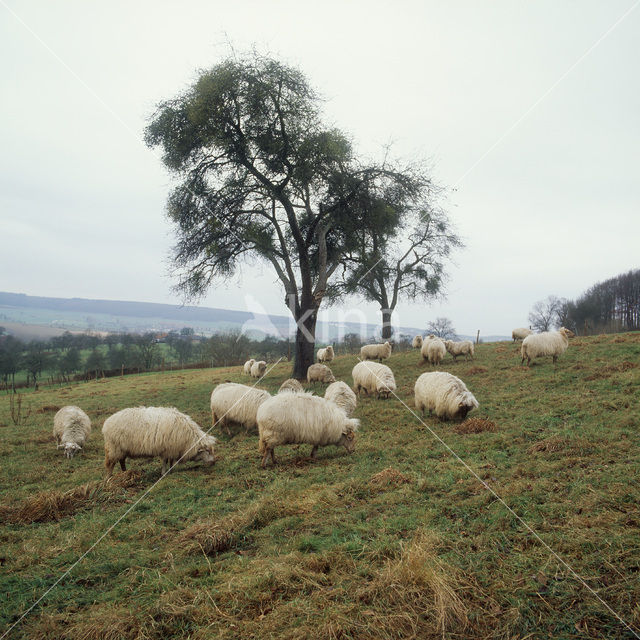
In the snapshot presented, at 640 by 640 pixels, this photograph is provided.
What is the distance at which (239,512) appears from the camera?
576 cm

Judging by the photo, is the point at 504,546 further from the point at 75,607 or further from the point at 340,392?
the point at 340,392

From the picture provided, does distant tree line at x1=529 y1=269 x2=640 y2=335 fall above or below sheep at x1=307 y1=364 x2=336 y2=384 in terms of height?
above

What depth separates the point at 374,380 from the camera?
14.7 m

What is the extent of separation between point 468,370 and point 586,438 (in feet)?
32.9

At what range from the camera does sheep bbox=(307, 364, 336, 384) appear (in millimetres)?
18275

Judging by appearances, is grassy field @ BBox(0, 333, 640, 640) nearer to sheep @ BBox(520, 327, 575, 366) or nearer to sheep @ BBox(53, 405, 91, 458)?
sheep @ BBox(53, 405, 91, 458)

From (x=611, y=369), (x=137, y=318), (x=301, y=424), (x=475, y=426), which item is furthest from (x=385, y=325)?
(x=137, y=318)

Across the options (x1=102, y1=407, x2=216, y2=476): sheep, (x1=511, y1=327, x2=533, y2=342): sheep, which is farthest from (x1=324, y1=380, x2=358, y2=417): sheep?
(x1=511, y1=327, x2=533, y2=342): sheep

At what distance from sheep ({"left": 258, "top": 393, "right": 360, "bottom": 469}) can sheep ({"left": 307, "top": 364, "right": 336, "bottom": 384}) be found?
9019mm

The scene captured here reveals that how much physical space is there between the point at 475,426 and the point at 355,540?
5.72 meters

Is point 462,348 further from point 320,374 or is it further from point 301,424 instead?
point 301,424

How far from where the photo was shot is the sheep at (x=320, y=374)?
18.3m

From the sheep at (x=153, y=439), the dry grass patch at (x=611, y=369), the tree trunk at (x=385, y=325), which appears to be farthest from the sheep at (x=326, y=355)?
the sheep at (x=153, y=439)

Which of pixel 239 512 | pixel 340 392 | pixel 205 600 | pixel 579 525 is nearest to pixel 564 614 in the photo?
pixel 579 525
